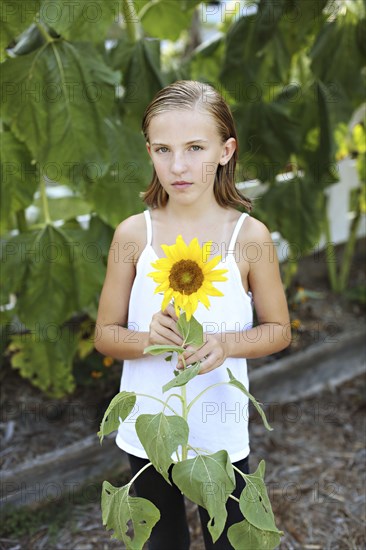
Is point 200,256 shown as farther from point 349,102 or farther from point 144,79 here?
point 349,102

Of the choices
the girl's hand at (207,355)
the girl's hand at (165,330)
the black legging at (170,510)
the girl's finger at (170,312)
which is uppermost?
the girl's finger at (170,312)

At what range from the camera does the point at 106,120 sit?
6.88 feet

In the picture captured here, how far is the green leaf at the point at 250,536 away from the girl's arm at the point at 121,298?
0.35m

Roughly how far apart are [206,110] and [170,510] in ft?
2.76

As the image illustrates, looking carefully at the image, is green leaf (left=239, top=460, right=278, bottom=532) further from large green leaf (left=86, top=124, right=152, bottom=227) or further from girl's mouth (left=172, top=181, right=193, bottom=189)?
large green leaf (left=86, top=124, right=152, bottom=227)

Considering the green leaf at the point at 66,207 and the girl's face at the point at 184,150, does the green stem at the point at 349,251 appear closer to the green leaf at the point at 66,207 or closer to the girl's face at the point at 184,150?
the green leaf at the point at 66,207

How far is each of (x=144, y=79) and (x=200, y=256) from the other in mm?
1122

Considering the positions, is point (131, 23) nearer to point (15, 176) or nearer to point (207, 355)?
point (15, 176)

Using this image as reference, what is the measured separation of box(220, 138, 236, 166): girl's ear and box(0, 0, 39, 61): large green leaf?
2.30 ft

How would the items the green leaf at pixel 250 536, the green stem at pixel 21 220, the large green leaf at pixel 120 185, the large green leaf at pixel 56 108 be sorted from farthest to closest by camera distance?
1. the green stem at pixel 21 220
2. the large green leaf at pixel 120 185
3. the large green leaf at pixel 56 108
4. the green leaf at pixel 250 536

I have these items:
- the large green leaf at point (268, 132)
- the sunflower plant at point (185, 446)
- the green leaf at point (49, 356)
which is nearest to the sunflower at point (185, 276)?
the sunflower plant at point (185, 446)

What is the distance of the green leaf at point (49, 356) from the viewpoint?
224 centimetres

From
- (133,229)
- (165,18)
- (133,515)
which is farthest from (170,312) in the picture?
(165,18)

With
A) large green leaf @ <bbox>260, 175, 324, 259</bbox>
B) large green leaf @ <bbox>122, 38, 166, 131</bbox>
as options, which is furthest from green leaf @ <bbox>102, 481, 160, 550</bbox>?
large green leaf @ <bbox>260, 175, 324, 259</bbox>
